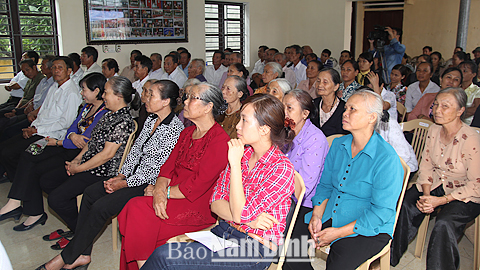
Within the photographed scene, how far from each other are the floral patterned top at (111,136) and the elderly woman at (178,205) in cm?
68

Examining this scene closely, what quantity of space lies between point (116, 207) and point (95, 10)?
557 cm

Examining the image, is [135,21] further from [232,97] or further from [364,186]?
[364,186]

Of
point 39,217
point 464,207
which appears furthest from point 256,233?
point 39,217

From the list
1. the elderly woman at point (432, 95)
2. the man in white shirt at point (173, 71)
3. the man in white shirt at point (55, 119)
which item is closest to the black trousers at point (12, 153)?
Result: the man in white shirt at point (55, 119)

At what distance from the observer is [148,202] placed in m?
2.18

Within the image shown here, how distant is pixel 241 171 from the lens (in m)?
1.78

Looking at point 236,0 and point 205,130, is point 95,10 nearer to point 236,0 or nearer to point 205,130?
point 236,0

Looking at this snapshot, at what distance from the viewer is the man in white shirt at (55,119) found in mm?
3594

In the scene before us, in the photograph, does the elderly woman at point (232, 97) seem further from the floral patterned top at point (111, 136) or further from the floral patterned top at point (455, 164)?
the floral patterned top at point (455, 164)

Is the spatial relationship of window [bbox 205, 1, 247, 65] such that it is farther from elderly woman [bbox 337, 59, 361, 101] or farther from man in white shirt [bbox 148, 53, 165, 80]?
elderly woman [bbox 337, 59, 361, 101]

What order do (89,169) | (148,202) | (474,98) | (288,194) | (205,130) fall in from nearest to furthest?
1. (288,194)
2. (148,202)
3. (205,130)
4. (89,169)
5. (474,98)

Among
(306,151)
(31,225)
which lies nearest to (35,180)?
(31,225)

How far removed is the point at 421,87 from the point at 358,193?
10.9 ft

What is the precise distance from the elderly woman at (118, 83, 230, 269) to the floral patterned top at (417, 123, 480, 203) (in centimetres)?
135
